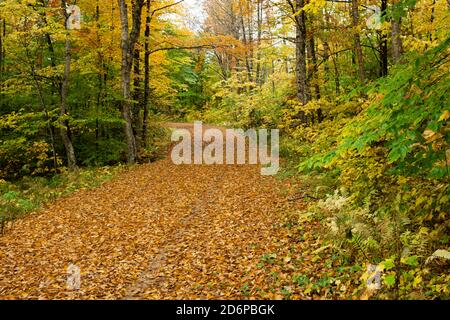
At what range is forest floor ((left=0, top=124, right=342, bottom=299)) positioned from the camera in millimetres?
5914

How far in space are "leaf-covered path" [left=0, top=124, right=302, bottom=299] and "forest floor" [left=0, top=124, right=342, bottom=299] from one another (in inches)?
0.8

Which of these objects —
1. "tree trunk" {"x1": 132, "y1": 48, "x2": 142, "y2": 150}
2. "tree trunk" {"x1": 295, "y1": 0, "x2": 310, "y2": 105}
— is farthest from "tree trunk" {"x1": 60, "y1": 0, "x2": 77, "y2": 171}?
"tree trunk" {"x1": 295, "y1": 0, "x2": 310, "y2": 105}

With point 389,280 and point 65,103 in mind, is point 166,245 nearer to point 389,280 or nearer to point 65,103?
point 389,280

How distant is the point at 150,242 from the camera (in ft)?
26.0

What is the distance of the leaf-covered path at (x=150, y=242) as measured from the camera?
6.05 meters

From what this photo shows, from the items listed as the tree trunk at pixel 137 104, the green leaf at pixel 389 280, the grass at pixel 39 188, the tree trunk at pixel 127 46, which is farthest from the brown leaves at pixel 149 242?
the tree trunk at pixel 137 104

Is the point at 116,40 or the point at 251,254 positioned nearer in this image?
the point at 251,254

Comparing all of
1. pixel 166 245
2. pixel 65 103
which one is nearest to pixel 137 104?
pixel 65 103

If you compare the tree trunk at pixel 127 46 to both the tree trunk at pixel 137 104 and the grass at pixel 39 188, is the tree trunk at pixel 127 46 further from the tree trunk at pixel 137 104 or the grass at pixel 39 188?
the grass at pixel 39 188
